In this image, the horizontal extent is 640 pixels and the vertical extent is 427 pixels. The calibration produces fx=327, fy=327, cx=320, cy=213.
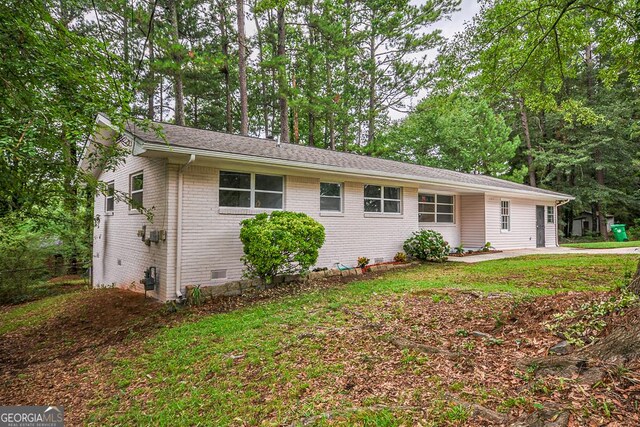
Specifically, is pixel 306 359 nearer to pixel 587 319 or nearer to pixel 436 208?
pixel 587 319

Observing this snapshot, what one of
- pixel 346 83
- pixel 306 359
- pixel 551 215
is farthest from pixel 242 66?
pixel 551 215

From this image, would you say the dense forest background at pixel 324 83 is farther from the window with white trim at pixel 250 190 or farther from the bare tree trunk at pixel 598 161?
the window with white trim at pixel 250 190

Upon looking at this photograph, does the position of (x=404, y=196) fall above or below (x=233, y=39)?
below

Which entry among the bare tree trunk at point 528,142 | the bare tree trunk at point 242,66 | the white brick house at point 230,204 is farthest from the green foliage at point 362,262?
the bare tree trunk at point 528,142

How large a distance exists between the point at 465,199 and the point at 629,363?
12699mm

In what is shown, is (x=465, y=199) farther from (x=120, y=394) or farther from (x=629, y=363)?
(x=120, y=394)

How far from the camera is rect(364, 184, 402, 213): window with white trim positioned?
10.6m

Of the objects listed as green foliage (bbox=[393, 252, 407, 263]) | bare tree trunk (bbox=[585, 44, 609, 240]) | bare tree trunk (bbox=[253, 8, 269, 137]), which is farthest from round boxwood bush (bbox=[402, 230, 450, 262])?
bare tree trunk (bbox=[585, 44, 609, 240])

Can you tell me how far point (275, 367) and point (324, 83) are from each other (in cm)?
1935

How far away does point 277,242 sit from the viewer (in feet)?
22.6

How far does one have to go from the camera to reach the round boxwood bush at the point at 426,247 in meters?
10.9

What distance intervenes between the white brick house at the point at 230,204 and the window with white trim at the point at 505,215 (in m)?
0.54

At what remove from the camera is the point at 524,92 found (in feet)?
24.6

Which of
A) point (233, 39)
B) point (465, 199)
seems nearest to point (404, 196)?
point (465, 199)
